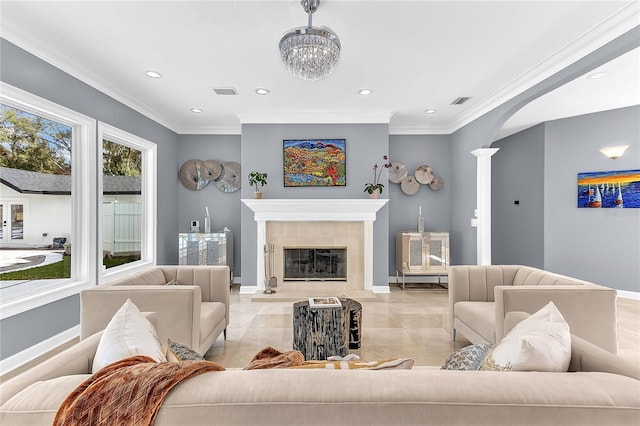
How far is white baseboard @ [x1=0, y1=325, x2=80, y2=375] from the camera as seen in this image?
8.10ft

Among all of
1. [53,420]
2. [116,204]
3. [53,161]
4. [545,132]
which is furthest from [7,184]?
[545,132]

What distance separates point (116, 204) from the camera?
4047 millimetres

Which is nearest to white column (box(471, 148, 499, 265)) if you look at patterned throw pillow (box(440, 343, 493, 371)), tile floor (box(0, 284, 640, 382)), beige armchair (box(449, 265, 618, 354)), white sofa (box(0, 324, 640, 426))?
tile floor (box(0, 284, 640, 382))

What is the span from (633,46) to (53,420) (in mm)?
3700

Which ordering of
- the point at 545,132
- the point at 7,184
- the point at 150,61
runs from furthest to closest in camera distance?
the point at 545,132
the point at 150,61
the point at 7,184

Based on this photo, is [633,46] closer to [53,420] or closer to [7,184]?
[53,420]

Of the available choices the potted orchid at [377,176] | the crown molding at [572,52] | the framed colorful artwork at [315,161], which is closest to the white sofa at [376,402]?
the crown molding at [572,52]

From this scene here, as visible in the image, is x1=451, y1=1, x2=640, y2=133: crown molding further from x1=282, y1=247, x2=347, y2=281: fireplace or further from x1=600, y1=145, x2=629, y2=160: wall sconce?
x1=282, y1=247, x2=347, y2=281: fireplace

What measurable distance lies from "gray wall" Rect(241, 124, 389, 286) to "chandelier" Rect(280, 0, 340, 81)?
2.74 meters

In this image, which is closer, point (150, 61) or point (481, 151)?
point (150, 61)

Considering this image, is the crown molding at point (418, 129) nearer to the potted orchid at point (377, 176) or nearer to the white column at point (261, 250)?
the potted orchid at point (377, 176)

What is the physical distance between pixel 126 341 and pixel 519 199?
5.73 metres

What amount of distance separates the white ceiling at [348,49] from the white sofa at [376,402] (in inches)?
89.8

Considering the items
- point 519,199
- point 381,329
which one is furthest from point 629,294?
point 381,329
